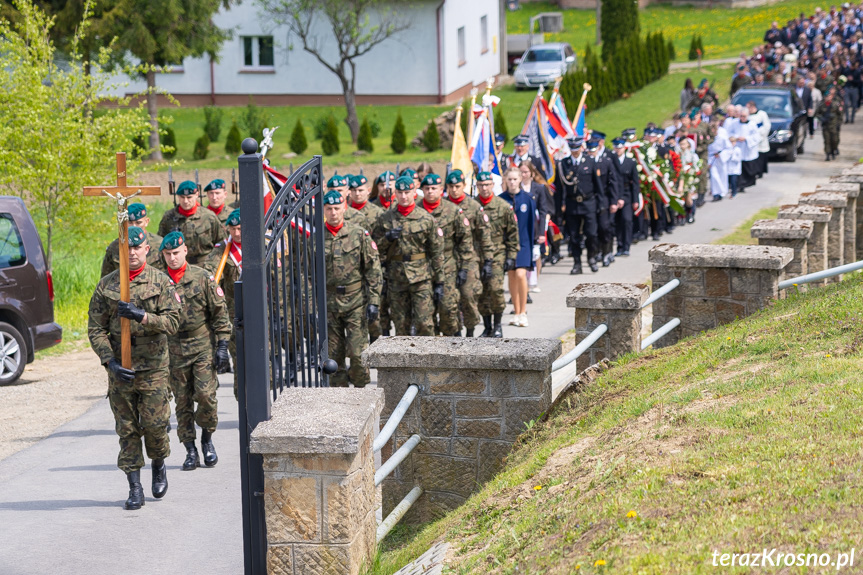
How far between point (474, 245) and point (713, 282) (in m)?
4.02

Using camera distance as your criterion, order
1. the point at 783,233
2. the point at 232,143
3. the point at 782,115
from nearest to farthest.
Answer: the point at 783,233, the point at 782,115, the point at 232,143

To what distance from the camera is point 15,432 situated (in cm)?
1034

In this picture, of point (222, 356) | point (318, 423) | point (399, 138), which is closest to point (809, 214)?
point (222, 356)

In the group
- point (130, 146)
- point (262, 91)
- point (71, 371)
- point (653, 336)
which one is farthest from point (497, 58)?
point (653, 336)

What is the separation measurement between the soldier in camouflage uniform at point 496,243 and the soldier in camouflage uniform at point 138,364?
5150 mm

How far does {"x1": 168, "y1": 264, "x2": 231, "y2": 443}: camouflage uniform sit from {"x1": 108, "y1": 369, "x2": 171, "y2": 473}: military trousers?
0.66 m

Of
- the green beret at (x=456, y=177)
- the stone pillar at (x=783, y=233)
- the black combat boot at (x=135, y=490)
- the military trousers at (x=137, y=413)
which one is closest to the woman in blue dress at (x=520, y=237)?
the green beret at (x=456, y=177)

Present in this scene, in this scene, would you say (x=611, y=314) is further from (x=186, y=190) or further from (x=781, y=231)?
(x=186, y=190)

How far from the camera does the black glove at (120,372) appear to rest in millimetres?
7863

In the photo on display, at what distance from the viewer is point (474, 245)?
12.8m

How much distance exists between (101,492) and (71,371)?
4679 mm

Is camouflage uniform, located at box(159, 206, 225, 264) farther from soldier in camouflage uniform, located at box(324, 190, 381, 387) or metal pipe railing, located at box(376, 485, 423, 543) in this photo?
metal pipe railing, located at box(376, 485, 423, 543)

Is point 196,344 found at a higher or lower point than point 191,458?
higher

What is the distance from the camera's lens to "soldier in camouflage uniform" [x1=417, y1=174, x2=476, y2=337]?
11.9 metres
